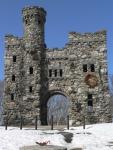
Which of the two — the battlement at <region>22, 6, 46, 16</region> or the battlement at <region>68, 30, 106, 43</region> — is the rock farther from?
the battlement at <region>22, 6, 46, 16</region>

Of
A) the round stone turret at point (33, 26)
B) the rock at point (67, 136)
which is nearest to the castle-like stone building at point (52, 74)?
the round stone turret at point (33, 26)

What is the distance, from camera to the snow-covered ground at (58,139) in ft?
88.8

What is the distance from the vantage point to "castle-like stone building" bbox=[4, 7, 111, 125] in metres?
46.3

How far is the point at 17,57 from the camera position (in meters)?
48.4

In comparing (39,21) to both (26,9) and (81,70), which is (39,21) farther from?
(81,70)

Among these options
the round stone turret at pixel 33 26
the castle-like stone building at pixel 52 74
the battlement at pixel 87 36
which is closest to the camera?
the castle-like stone building at pixel 52 74

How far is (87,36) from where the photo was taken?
4766 centimetres

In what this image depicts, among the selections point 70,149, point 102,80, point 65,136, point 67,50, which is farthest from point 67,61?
point 70,149

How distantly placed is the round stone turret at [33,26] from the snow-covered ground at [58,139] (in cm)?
1787

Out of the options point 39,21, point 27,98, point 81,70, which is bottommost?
point 27,98

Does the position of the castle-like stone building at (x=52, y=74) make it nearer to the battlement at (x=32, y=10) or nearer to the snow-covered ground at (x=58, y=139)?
the battlement at (x=32, y=10)

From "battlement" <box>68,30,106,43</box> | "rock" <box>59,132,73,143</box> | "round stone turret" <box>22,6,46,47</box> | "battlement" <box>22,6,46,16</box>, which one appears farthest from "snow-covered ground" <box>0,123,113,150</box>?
"battlement" <box>22,6,46,16</box>

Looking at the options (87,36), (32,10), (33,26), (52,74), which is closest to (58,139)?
(52,74)

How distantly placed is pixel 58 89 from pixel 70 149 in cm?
2033
